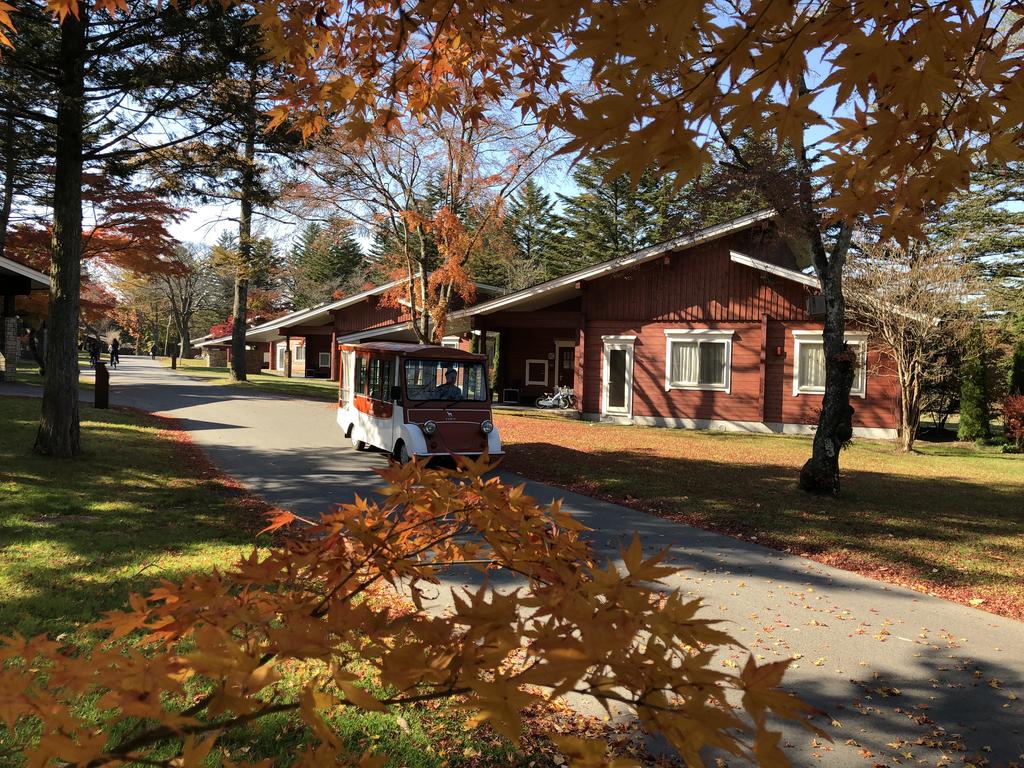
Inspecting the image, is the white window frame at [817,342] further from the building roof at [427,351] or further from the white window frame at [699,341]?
the building roof at [427,351]

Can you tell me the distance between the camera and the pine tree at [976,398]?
20781 mm

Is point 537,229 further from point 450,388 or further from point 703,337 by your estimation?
point 450,388

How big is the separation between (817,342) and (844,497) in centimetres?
1153

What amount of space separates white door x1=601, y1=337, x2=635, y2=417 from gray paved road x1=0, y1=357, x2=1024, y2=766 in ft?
44.1

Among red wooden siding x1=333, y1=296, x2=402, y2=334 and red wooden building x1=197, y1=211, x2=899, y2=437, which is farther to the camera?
red wooden siding x1=333, y1=296, x2=402, y2=334

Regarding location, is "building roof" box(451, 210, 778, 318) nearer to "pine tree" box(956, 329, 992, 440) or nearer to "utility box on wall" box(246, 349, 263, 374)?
"pine tree" box(956, 329, 992, 440)

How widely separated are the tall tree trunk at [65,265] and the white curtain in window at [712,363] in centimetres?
1801

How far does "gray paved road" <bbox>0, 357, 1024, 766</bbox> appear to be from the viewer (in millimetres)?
3639

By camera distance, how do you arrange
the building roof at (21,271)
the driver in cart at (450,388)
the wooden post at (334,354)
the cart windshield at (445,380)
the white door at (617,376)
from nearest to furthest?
the cart windshield at (445,380) < the driver in cart at (450,388) < the building roof at (21,271) < the white door at (617,376) < the wooden post at (334,354)

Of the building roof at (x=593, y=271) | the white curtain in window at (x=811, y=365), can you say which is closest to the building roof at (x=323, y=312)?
the building roof at (x=593, y=271)

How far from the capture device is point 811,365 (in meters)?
21.0

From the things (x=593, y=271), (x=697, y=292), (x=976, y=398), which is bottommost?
(x=976, y=398)

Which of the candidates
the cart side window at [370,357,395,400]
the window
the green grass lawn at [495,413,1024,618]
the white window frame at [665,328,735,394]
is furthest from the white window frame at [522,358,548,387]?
the cart side window at [370,357,395,400]

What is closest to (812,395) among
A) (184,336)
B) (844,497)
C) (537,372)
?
(844,497)
